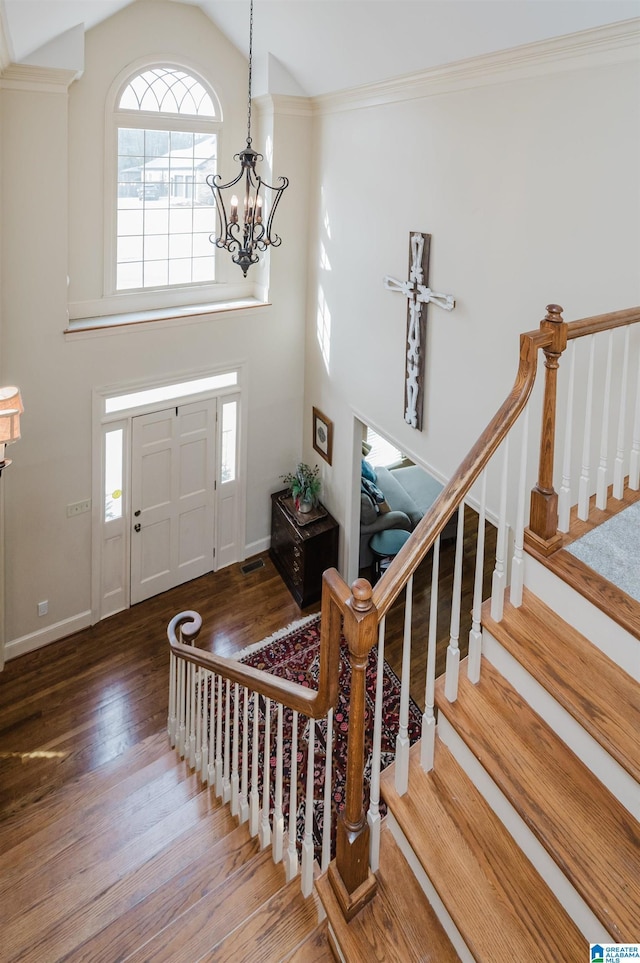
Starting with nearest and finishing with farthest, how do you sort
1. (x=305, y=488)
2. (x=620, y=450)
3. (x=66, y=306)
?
1. (x=620, y=450)
2. (x=66, y=306)
3. (x=305, y=488)

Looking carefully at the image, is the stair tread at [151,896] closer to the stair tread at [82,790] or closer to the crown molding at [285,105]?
the stair tread at [82,790]

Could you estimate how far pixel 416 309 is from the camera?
15.4 ft

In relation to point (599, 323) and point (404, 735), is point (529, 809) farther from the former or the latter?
point (599, 323)

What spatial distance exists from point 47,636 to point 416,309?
4.25 meters

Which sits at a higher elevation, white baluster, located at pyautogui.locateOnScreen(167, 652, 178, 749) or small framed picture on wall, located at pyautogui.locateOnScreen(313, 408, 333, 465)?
small framed picture on wall, located at pyautogui.locateOnScreen(313, 408, 333, 465)

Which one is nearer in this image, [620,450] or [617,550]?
[617,550]

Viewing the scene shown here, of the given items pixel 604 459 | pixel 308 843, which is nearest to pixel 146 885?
pixel 308 843

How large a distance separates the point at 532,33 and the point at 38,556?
5122 millimetres

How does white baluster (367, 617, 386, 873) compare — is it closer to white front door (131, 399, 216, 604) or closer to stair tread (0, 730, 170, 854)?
stair tread (0, 730, 170, 854)

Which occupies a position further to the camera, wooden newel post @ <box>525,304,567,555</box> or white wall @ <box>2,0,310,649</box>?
white wall @ <box>2,0,310,649</box>

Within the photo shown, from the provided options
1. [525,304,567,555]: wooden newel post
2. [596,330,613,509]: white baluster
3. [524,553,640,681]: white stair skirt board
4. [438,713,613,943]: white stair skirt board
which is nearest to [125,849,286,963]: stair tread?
[438,713,613,943]: white stair skirt board

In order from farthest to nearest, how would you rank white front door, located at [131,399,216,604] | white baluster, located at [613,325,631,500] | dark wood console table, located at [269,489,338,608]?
dark wood console table, located at [269,489,338,608] < white front door, located at [131,399,216,604] < white baluster, located at [613,325,631,500]

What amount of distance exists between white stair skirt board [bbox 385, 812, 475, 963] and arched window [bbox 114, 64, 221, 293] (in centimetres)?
494

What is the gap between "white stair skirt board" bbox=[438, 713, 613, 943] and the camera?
175 centimetres
